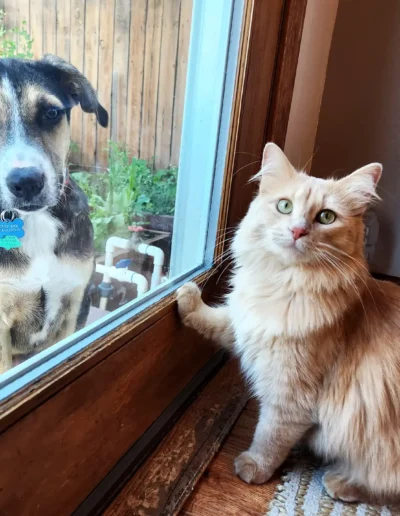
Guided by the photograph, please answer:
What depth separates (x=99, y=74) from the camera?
85 cm

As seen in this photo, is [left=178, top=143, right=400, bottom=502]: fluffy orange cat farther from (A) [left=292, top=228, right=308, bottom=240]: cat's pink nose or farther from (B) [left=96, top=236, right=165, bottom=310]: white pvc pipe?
(B) [left=96, top=236, right=165, bottom=310]: white pvc pipe

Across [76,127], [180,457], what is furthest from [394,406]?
[76,127]

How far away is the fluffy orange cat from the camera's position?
0.96m

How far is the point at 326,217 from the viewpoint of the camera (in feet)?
3.20

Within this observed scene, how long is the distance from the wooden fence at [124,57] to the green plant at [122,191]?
0.03 metres

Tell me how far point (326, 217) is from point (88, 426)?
2.17 ft

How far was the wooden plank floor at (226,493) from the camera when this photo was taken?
0.95 metres

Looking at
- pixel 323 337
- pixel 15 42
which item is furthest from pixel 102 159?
pixel 323 337

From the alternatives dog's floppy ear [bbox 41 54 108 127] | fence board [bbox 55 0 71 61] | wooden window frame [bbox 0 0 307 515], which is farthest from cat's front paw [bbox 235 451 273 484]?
fence board [bbox 55 0 71 61]

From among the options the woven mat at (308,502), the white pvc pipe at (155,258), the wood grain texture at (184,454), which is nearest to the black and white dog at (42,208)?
the white pvc pipe at (155,258)

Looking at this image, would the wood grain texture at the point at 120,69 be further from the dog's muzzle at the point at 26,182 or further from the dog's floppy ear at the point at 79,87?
the dog's muzzle at the point at 26,182

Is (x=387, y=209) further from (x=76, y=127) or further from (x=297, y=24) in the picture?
(x=76, y=127)

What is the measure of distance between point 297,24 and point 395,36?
126 centimetres

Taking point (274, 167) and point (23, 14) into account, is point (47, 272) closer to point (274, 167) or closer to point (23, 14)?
point (23, 14)
